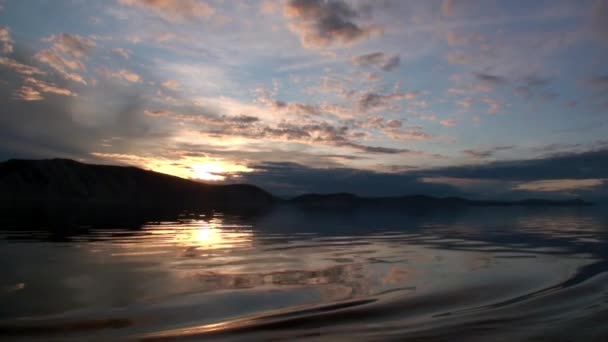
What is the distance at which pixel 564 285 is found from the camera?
1323 cm

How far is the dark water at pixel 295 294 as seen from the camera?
8.34 metres

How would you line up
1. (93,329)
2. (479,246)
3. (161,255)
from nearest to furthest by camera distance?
(93,329) → (161,255) → (479,246)

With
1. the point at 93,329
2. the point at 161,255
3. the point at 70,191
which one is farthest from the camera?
the point at 70,191

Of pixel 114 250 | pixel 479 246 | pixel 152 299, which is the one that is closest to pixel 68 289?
pixel 152 299

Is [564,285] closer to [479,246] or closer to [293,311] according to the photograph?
[293,311]

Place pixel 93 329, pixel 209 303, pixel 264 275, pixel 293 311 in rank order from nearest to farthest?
1. pixel 93 329
2. pixel 293 311
3. pixel 209 303
4. pixel 264 275

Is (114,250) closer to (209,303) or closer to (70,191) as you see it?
(209,303)

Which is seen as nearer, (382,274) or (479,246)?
(382,274)

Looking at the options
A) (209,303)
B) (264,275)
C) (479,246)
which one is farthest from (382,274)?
(479,246)

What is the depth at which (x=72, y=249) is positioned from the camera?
64.5ft

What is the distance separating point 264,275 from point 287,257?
15.0ft

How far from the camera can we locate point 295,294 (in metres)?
11.6

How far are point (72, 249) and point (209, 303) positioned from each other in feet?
41.3

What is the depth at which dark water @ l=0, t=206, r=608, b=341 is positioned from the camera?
27.3 feet
